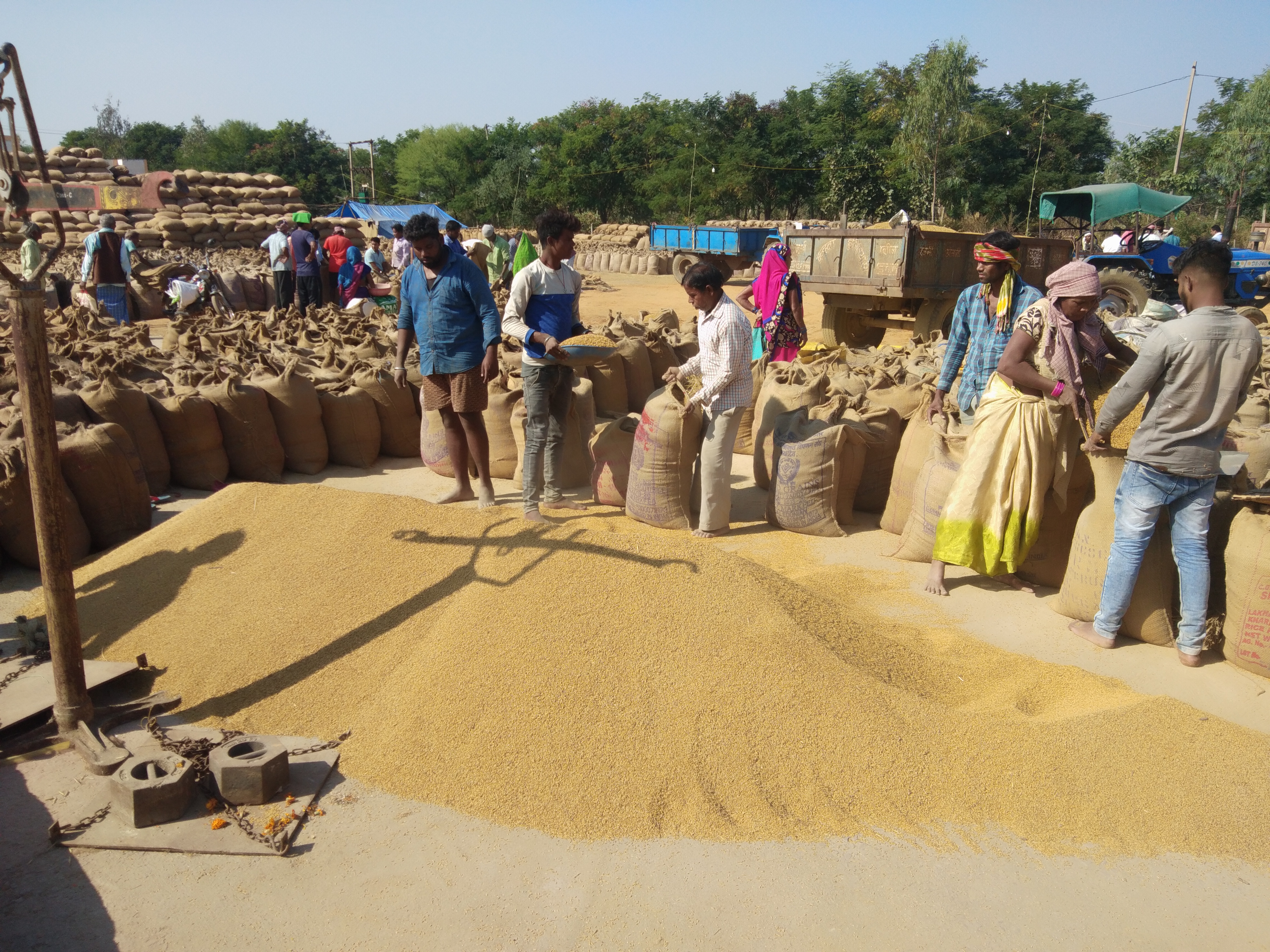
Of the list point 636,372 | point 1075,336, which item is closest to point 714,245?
point 636,372

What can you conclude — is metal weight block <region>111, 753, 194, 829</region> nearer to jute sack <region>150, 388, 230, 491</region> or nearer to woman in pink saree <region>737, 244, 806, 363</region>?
jute sack <region>150, 388, 230, 491</region>

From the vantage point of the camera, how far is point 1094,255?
1209 centimetres

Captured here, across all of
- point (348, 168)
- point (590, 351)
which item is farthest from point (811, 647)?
point (348, 168)

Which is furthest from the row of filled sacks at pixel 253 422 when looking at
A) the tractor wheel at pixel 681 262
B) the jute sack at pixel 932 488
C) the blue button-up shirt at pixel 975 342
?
the tractor wheel at pixel 681 262

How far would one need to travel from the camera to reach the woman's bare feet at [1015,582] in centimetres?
377

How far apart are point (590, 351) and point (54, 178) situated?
1988 cm

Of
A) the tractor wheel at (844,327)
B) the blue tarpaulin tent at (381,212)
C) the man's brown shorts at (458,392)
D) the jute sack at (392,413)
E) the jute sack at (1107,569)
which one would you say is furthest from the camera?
the blue tarpaulin tent at (381,212)

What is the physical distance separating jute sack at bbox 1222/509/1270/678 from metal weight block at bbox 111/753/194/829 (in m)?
3.42

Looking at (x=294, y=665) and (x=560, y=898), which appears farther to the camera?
(x=294, y=665)

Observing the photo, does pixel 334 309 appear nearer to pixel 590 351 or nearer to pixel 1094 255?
pixel 590 351

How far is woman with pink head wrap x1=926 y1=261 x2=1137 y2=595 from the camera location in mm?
3389

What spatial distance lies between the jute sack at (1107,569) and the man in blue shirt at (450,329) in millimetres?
2698

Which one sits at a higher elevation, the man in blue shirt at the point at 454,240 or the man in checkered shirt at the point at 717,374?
the man in blue shirt at the point at 454,240

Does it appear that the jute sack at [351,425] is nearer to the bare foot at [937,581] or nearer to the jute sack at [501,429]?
the jute sack at [501,429]
